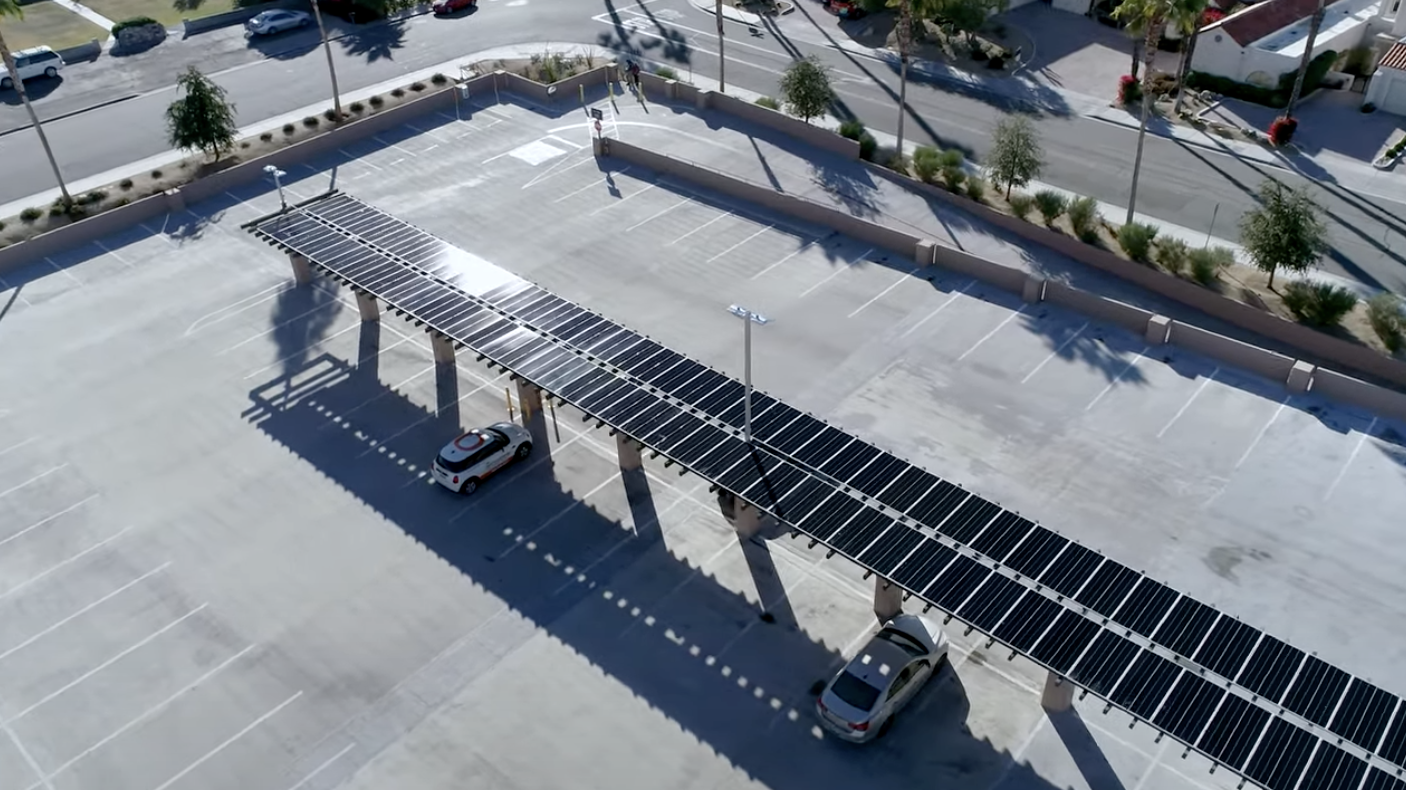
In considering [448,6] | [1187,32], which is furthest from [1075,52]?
[448,6]

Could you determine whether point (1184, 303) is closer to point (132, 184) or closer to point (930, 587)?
point (930, 587)

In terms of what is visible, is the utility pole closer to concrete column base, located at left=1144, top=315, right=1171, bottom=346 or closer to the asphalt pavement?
the asphalt pavement

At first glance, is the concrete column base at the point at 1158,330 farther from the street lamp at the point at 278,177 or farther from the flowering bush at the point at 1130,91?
the street lamp at the point at 278,177

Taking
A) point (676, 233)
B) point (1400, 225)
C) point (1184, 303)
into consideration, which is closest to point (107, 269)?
point (676, 233)

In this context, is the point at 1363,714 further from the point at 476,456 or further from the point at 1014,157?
the point at 1014,157

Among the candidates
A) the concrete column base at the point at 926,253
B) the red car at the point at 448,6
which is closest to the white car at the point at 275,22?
the red car at the point at 448,6
